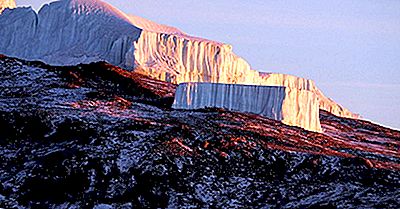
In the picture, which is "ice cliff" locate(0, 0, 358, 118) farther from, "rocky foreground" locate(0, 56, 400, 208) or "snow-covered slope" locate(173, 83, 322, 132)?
"rocky foreground" locate(0, 56, 400, 208)

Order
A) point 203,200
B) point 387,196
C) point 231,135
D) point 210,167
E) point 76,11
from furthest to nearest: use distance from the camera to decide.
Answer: point 76,11, point 231,135, point 210,167, point 203,200, point 387,196

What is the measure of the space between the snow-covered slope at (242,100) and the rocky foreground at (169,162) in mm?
2665

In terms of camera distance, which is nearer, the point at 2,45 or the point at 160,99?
the point at 160,99

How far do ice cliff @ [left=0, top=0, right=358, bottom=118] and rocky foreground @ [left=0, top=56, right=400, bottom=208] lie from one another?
42654 millimetres

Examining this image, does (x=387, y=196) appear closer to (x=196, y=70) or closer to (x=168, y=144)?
(x=168, y=144)

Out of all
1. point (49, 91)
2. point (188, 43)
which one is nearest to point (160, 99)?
point (49, 91)

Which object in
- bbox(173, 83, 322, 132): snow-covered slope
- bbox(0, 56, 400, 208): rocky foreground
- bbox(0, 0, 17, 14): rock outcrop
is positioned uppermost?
bbox(0, 0, 17, 14): rock outcrop

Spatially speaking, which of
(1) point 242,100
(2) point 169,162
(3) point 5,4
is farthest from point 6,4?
(2) point 169,162

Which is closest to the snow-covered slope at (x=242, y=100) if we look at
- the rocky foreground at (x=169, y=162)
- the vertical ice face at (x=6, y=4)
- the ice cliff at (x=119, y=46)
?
the rocky foreground at (x=169, y=162)

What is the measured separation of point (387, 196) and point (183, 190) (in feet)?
23.0

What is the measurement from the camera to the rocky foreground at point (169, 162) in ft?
83.6

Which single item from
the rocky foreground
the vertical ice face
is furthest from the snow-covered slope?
the vertical ice face

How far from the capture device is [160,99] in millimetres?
45312

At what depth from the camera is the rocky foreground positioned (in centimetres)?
2547
